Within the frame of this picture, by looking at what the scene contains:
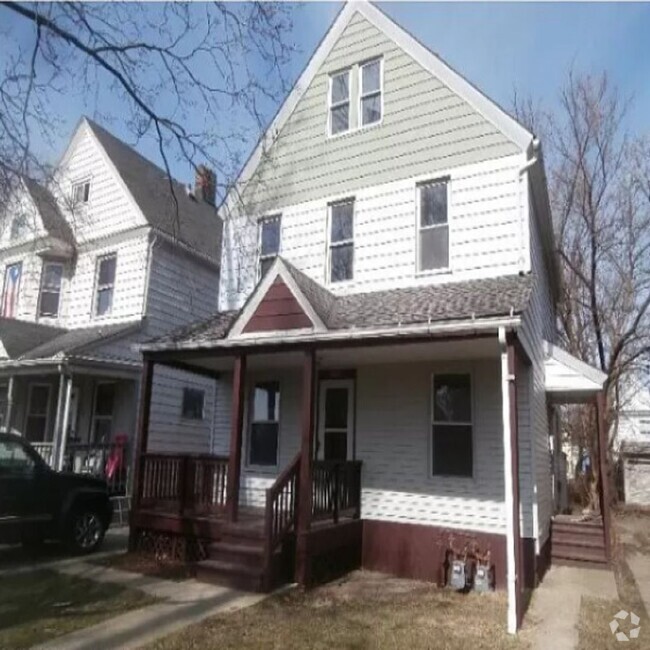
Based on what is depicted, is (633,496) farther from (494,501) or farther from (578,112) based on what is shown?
(494,501)

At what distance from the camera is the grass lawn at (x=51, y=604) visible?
602cm

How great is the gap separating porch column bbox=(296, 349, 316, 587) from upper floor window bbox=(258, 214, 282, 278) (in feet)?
13.5

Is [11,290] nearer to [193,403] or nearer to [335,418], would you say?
[193,403]

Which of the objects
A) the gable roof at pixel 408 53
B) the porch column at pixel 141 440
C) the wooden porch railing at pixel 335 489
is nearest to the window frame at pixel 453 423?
the wooden porch railing at pixel 335 489

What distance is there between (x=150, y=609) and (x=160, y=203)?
12829 mm

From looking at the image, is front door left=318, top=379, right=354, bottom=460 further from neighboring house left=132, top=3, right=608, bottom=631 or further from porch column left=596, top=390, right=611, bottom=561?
porch column left=596, top=390, right=611, bottom=561

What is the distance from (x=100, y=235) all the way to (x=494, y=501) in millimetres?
13025

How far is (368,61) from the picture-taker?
11.8m

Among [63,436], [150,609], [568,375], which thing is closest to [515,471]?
[150,609]

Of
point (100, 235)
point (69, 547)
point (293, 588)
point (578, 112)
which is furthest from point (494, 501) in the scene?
point (578, 112)

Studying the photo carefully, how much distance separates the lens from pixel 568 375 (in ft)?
36.8

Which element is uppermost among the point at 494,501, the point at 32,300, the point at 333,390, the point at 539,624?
the point at 32,300

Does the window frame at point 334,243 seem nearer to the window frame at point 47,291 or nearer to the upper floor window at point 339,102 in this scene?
the upper floor window at point 339,102

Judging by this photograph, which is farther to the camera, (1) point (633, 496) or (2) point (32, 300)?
(1) point (633, 496)
